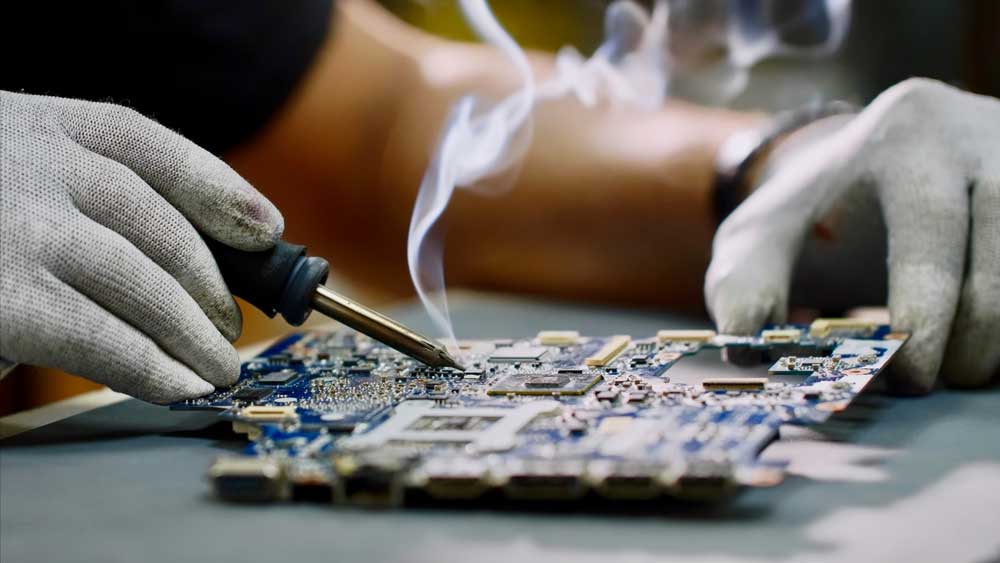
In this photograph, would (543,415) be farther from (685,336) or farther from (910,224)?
(910,224)

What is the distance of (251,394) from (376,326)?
0.11m

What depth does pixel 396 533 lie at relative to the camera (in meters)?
0.54

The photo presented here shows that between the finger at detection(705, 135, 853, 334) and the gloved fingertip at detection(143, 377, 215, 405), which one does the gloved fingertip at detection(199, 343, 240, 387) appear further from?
the finger at detection(705, 135, 853, 334)

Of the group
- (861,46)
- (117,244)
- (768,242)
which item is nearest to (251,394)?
(117,244)

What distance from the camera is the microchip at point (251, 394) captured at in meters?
0.76

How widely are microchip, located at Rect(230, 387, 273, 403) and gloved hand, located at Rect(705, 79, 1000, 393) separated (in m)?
0.43

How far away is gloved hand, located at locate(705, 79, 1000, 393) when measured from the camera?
86 cm

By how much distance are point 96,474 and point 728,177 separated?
3.26ft

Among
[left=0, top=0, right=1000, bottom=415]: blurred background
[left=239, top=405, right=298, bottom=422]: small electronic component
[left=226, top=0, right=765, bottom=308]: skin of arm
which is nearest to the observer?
[left=239, top=405, right=298, bottom=422]: small electronic component

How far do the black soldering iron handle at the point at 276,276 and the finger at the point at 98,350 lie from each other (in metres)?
0.08

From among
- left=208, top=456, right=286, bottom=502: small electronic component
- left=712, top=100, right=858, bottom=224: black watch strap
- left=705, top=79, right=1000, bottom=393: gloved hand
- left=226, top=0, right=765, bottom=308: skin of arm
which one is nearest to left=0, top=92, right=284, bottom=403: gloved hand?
left=208, top=456, right=286, bottom=502: small electronic component

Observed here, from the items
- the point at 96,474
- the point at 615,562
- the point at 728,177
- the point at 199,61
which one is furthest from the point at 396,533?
the point at 199,61

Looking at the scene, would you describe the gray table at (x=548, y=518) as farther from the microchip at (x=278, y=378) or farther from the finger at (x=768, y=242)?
the finger at (x=768, y=242)

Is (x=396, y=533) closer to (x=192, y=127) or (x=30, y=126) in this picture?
(x=30, y=126)
